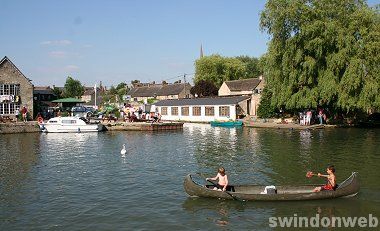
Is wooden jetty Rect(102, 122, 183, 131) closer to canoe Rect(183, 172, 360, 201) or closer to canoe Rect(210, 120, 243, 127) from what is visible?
canoe Rect(210, 120, 243, 127)

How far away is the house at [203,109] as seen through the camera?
6475cm

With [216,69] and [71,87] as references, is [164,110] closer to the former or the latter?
[216,69]

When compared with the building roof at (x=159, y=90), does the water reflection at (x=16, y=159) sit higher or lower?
lower

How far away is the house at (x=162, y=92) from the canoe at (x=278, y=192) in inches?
3113

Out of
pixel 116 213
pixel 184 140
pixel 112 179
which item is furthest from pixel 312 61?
pixel 116 213

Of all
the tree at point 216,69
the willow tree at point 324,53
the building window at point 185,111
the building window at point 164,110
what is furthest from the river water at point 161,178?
the tree at point 216,69

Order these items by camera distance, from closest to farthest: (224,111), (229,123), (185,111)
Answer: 1. (229,123)
2. (224,111)
3. (185,111)

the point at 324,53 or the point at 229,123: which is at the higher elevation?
the point at 324,53

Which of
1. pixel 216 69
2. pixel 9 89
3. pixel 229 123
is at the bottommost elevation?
pixel 229 123

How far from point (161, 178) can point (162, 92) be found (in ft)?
285

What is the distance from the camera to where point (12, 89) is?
58.2 m

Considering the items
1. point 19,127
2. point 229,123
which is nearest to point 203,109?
point 229,123

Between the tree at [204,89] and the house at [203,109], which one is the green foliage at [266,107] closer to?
the house at [203,109]

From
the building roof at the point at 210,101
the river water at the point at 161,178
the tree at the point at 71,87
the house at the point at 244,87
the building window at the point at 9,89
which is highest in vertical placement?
the tree at the point at 71,87
